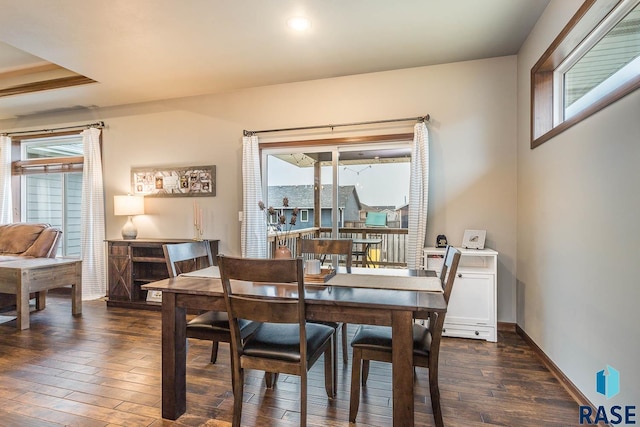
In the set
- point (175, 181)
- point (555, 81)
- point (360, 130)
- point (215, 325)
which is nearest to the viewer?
point (215, 325)

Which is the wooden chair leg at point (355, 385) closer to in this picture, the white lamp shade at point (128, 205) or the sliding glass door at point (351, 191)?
the sliding glass door at point (351, 191)

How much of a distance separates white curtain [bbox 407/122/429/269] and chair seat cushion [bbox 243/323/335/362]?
1.74 m

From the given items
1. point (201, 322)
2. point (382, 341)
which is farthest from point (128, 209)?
point (382, 341)

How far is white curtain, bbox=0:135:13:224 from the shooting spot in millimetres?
5062

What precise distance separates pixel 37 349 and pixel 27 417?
1217 millimetres

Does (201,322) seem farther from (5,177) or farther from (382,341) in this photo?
(5,177)

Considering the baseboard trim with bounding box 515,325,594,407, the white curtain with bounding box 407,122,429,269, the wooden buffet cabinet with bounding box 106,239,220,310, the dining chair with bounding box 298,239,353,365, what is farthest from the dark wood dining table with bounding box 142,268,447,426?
the wooden buffet cabinet with bounding box 106,239,220,310

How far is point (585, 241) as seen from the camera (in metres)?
1.93

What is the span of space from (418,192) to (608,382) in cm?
209

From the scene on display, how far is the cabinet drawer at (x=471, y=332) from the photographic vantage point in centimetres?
299

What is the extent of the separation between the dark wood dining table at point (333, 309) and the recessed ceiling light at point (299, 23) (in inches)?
81.4

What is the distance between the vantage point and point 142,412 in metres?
1.92

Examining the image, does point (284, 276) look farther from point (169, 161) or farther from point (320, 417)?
point (169, 161)

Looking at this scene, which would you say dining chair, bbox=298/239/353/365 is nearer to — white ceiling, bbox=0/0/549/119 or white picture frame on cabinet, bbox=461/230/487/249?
white picture frame on cabinet, bbox=461/230/487/249
